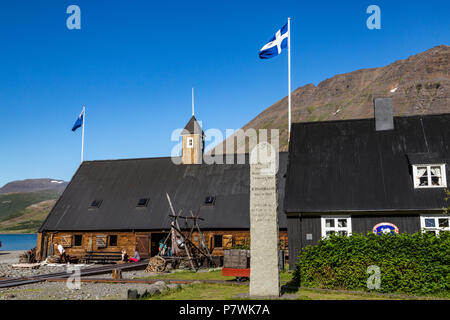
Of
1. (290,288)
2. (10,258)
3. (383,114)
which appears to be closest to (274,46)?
(383,114)

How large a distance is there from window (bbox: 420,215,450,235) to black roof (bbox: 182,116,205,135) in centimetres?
2244

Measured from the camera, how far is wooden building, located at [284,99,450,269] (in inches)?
865

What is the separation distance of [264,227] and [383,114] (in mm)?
17287

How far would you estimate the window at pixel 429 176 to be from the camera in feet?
73.6

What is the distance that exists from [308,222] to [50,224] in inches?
868

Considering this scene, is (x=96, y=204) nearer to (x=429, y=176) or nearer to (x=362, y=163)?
(x=362, y=163)

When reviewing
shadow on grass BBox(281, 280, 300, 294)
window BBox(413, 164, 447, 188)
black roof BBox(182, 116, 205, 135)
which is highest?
black roof BBox(182, 116, 205, 135)

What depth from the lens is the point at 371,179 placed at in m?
23.7

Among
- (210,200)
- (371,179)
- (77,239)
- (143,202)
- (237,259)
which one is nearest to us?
(237,259)

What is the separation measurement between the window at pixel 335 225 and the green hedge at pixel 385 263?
22.1 ft

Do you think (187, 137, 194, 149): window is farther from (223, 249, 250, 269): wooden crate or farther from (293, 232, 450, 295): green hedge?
(293, 232, 450, 295): green hedge

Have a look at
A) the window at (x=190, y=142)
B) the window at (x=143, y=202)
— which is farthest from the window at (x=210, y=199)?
the window at (x=190, y=142)

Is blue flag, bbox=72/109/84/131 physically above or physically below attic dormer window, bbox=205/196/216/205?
above

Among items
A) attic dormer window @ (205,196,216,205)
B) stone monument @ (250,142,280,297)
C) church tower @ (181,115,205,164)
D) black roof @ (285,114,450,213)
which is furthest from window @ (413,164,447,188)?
church tower @ (181,115,205,164)
